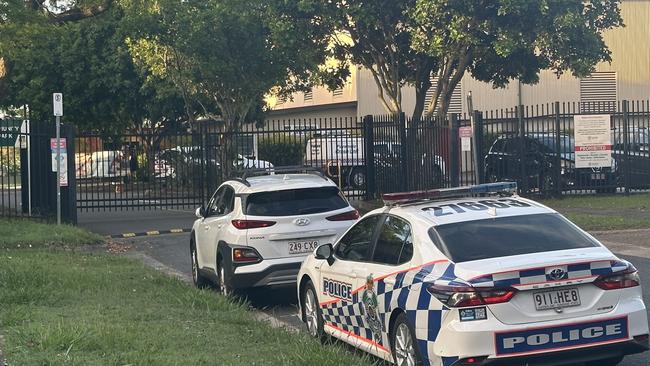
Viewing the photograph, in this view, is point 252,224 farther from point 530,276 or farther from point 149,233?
point 149,233

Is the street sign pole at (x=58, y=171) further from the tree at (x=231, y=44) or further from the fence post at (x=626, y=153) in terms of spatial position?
the fence post at (x=626, y=153)

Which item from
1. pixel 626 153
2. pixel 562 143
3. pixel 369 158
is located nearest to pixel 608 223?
pixel 562 143

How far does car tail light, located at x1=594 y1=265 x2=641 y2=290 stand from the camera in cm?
748

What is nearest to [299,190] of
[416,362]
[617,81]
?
[416,362]

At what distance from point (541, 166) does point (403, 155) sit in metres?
3.47

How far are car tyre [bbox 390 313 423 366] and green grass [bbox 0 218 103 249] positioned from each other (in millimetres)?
12048

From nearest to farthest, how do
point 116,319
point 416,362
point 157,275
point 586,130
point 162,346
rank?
point 416,362, point 162,346, point 116,319, point 157,275, point 586,130

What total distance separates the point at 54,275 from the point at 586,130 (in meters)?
15.4

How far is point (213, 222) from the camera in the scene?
13.3 meters

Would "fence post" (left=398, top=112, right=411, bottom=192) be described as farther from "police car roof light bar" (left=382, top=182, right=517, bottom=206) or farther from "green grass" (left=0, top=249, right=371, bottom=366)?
"police car roof light bar" (left=382, top=182, right=517, bottom=206)

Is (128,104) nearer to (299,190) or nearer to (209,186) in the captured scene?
(209,186)

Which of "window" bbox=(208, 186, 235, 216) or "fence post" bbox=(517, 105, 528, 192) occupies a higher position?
"fence post" bbox=(517, 105, 528, 192)

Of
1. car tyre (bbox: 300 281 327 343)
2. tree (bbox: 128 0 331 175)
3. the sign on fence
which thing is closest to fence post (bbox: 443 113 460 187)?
tree (bbox: 128 0 331 175)

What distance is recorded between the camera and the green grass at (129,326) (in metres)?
8.11
